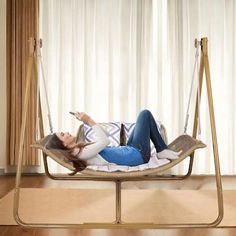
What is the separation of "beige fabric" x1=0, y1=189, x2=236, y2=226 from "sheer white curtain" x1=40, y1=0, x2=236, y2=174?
135cm

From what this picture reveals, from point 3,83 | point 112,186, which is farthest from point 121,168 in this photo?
point 3,83

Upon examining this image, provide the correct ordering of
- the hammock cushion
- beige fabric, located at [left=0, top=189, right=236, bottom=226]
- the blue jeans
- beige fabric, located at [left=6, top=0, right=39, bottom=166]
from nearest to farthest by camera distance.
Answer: the hammock cushion < the blue jeans < beige fabric, located at [left=0, top=189, right=236, bottom=226] < beige fabric, located at [left=6, top=0, right=39, bottom=166]

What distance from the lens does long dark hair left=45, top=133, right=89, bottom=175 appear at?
8.53ft

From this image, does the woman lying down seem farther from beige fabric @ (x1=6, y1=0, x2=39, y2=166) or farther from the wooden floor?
beige fabric @ (x1=6, y1=0, x2=39, y2=166)

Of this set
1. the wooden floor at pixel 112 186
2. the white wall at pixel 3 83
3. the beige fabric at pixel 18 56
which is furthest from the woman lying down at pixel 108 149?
the white wall at pixel 3 83

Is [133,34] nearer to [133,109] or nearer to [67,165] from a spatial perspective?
[133,109]

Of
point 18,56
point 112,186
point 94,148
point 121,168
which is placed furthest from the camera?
point 18,56

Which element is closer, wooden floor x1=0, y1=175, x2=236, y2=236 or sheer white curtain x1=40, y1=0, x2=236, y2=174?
wooden floor x1=0, y1=175, x2=236, y2=236

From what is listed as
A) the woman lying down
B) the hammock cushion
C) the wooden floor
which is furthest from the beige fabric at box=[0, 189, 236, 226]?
the hammock cushion

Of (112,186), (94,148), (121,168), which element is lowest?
(112,186)

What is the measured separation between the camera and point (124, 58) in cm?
552

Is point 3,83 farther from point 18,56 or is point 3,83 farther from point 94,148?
point 94,148

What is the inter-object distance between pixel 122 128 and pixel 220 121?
1922 mm

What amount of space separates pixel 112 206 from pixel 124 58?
2.33 meters
